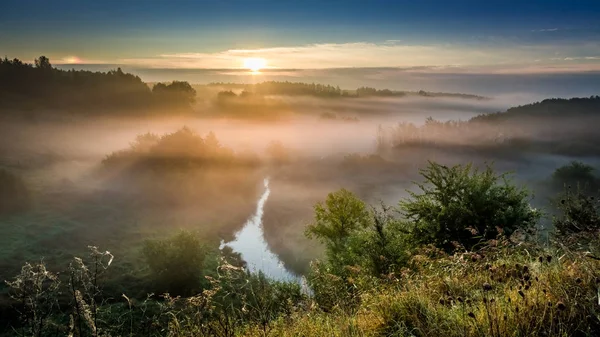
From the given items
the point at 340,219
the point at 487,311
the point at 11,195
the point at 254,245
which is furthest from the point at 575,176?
the point at 11,195

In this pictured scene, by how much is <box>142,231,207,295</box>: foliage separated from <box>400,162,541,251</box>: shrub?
48.1 m

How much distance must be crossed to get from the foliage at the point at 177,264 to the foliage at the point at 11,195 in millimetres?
112935

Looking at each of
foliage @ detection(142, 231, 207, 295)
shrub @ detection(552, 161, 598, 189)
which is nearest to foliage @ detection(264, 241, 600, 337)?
foliage @ detection(142, 231, 207, 295)

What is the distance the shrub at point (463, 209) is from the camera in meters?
23.9

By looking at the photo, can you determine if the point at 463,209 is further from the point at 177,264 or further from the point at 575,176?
the point at 575,176

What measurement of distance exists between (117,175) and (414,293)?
199869 millimetres

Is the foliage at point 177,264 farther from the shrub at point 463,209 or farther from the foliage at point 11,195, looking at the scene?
the foliage at point 11,195

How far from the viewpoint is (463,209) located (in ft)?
78.7

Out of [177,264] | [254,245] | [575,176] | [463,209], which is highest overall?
[463,209]

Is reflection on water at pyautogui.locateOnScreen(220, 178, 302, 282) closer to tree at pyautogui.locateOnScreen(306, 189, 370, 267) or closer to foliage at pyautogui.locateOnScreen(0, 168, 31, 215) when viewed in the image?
tree at pyautogui.locateOnScreen(306, 189, 370, 267)

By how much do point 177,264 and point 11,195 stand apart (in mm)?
126791

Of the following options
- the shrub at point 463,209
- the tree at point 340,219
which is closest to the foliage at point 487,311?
the shrub at point 463,209

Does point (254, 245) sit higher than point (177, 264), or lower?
lower

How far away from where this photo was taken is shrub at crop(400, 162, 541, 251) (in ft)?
78.3
